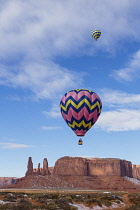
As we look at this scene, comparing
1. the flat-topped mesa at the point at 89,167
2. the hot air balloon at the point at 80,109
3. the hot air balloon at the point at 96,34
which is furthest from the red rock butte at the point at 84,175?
the hot air balloon at the point at 80,109

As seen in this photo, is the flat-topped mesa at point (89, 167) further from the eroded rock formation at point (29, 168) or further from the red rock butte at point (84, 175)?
the eroded rock formation at point (29, 168)

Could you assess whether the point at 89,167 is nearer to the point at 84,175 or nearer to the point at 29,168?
the point at 84,175

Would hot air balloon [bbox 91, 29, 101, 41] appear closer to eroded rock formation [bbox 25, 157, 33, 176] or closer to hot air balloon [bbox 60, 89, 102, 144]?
hot air balloon [bbox 60, 89, 102, 144]

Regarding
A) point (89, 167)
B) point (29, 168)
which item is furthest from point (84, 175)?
point (29, 168)

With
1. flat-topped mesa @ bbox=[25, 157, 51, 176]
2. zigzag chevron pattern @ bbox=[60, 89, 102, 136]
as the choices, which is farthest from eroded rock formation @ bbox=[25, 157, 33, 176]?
zigzag chevron pattern @ bbox=[60, 89, 102, 136]

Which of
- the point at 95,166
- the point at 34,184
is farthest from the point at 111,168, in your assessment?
the point at 34,184

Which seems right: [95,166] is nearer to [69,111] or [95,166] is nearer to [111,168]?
[111,168]
